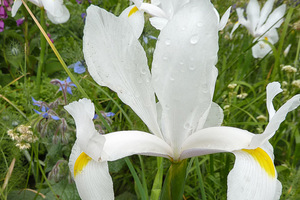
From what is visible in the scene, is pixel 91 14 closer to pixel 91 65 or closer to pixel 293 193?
pixel 91 65

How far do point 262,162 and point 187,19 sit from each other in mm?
316

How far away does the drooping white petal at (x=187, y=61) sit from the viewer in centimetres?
62

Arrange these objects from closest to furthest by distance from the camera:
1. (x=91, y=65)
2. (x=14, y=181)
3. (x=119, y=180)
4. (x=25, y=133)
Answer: (x=91, y=65) → (x=25, y=133) → (x=14, y=181) → (x=119, y=180)

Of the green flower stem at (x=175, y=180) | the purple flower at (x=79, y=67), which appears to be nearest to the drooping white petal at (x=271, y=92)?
the green flower stem at (x=175, y=180)

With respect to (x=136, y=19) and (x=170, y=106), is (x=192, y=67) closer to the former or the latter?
(x=170, y=106)

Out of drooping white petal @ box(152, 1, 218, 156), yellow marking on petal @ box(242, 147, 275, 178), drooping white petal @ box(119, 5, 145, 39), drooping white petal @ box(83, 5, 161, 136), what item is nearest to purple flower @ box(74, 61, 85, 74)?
drooping white petal @ box(119, 5, 145, 39)

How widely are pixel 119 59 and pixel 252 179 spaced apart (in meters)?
0.37

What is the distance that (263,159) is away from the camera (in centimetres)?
63

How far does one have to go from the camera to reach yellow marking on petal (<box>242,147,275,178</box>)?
619 millimetres

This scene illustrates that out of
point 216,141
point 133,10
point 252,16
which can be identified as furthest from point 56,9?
point 252,16

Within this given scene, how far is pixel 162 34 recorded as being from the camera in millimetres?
646

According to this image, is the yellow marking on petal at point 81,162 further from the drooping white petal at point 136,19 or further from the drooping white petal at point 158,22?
the drooping white petal at point 136,19

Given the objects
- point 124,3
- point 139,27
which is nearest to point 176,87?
point 139,27

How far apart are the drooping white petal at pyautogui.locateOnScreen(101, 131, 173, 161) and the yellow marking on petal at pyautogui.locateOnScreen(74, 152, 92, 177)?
47mm
